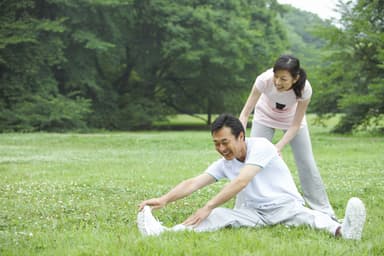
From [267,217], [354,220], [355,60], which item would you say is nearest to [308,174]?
[267,217]

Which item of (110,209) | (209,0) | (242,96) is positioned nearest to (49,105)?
(209,0)

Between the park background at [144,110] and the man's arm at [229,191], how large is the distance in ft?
0.86

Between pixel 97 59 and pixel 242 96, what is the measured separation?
417 inches

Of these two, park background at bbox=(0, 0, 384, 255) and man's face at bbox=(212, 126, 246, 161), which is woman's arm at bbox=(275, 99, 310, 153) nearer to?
man's face at bbox=(212, 126, 246, 161)

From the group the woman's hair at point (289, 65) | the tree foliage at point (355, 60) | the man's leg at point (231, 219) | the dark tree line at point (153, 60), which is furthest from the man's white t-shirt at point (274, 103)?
the tree foliage at point (355, 60)

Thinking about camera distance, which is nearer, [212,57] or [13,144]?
[13,144]

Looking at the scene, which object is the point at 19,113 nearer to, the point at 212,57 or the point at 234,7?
the point at 212,57

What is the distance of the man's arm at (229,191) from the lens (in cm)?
558

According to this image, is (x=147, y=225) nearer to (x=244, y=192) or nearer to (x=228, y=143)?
(x=228, y=143)

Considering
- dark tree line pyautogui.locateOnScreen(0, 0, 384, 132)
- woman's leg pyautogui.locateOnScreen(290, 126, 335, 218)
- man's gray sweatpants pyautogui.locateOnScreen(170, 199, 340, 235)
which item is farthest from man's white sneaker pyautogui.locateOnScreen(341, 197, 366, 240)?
dark tree line pyautogui.locateOnScreen(0, 0, 384, 132)

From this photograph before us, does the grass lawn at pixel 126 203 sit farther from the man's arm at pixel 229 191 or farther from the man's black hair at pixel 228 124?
the man's black hair at pixel 228 124

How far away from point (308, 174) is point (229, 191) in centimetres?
206

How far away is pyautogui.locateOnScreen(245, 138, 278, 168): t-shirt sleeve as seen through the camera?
18.7 feet

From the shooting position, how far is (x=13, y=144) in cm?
1984
